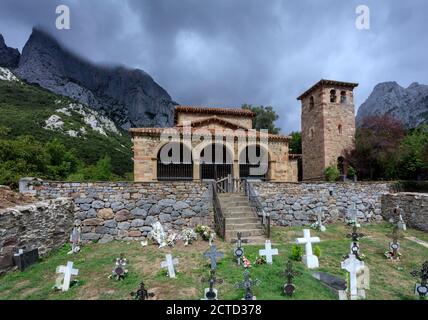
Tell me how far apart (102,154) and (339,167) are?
32757 millimetres

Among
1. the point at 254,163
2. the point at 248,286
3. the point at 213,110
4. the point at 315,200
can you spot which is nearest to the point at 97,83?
the point at 213,110

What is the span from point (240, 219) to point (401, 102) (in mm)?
55798

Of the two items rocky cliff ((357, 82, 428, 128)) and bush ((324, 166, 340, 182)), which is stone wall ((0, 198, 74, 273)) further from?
rocky cliff ((357, 82, 428, 128))

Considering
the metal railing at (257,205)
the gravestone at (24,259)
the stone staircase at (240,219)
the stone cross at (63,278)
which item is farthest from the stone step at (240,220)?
the gravestone at (24,259)

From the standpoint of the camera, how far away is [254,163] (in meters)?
18.2

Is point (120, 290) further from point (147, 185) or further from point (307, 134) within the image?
point (307, 134)

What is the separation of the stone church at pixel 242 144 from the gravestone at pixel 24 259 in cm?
854

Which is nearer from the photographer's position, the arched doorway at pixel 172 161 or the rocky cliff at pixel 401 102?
the arched doorway at pixel 172 161

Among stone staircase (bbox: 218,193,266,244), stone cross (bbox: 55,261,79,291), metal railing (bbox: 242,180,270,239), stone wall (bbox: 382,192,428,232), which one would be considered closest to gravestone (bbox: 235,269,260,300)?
stone staircase (bbox: 218,193,266,244)

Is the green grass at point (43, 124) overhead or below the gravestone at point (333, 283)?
overhead

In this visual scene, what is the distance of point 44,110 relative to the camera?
1667 inches

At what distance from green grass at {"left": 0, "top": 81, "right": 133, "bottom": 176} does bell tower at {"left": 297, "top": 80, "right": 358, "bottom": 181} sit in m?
26.3

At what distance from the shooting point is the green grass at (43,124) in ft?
113

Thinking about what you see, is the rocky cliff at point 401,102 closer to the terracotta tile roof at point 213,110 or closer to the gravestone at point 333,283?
the terracotta tile roof at point 213,110
